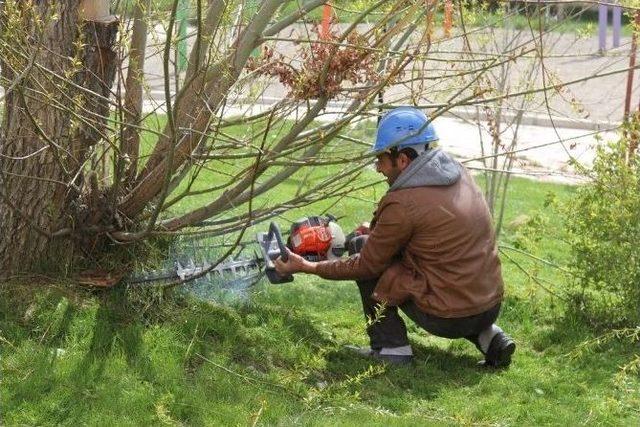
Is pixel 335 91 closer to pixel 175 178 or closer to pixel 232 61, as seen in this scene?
pixel 232 61

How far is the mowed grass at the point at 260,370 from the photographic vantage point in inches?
195

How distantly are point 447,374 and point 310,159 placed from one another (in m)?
1.39

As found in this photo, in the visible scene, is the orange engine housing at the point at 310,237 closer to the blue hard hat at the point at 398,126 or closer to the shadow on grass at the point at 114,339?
the blue hard hat at the point at 398,126

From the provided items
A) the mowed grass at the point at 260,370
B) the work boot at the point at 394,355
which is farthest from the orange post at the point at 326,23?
the work boot at the point at 394,355

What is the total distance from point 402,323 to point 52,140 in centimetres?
206

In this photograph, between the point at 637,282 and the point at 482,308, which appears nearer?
the point at 482,308

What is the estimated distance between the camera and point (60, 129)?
572cm

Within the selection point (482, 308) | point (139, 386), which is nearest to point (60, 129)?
point (139, 386)

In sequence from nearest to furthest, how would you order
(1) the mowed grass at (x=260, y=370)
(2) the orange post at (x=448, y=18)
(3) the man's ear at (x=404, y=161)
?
(1) the mowed grass at (x=260, y=370)
(2) the orange post at (x=448, y=18)
(3) the man's ear at (x=404, y=161)

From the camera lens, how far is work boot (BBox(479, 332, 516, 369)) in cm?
592

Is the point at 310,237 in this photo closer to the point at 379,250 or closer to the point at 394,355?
the point at 379,250

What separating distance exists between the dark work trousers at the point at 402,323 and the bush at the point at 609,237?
920mm

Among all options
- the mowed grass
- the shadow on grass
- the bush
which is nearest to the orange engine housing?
the mowed grass

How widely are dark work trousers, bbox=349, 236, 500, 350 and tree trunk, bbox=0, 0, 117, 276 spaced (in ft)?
5.05
